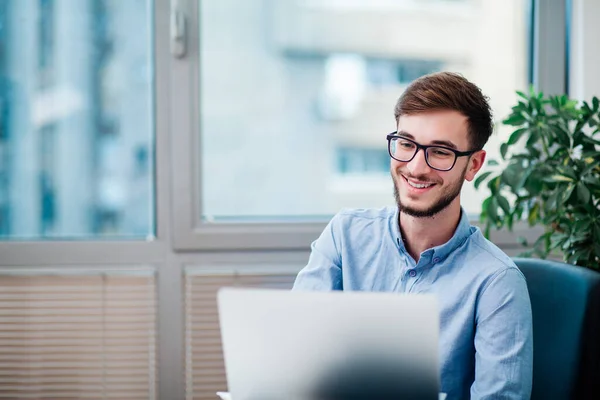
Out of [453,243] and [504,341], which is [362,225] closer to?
[453,243]

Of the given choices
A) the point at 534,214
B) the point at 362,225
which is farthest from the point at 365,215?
the point at 534,214

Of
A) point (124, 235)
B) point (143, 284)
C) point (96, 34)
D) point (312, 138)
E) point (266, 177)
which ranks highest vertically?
point (96, 34)

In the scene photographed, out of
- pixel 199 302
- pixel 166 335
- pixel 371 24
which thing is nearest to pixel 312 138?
pixel 371 24

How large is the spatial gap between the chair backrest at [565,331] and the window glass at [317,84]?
124cm

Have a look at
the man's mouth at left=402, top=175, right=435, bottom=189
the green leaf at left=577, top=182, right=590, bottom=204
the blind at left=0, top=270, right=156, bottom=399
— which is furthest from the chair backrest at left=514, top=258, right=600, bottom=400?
the blind at left=0, top=270, right=156, bottom=399

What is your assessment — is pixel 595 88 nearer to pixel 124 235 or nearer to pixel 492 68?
pixel 492 68

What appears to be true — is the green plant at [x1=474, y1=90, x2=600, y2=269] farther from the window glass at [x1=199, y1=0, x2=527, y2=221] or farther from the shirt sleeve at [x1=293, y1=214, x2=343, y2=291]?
the shirt sleeve at [x1=293, y1=214, x2=343, y2=291]

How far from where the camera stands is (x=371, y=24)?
8.57 ft

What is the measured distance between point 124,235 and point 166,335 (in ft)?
1.43

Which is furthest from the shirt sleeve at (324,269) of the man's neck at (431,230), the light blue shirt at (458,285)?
the man's neck at (431,230)

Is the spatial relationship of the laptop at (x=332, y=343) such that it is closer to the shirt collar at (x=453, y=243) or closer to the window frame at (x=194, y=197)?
the shirt collar at (x=453, y=243)

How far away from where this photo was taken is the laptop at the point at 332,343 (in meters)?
0.90

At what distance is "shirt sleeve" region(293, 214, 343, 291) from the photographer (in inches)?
61.8

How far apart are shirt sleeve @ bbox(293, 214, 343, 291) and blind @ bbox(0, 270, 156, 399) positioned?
3.41 ft
